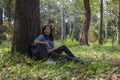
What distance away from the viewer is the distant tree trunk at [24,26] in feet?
26.9

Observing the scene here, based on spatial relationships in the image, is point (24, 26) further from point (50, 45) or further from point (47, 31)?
point (50, 45)

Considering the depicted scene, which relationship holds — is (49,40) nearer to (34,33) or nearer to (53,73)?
(34,33)

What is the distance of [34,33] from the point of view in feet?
27.5

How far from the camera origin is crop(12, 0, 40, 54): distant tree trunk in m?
8.20

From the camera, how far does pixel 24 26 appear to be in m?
8.23

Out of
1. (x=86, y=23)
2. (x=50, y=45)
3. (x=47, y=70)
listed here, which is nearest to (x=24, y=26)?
(x=50, y=45)

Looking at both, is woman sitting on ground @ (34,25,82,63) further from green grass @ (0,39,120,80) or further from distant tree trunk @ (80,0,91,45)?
distant tree trunk @ (80,0,91,45)

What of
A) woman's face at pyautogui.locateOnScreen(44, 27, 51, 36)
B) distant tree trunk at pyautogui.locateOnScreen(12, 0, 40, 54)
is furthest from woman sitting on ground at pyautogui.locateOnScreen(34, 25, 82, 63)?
distant tree trunk at pyautogui.locateOnScreen(12, 0, 40, 54)

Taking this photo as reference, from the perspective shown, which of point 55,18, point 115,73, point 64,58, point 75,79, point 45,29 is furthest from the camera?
point 55,18

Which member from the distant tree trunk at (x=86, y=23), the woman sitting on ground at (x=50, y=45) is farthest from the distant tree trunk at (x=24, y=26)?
the distant tree trunk at (x=86, y=23)

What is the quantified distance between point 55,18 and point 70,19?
3556mm

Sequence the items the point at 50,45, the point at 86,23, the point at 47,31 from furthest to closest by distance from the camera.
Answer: the point at 86,23 → the point at 50,45 → the point at 47,31

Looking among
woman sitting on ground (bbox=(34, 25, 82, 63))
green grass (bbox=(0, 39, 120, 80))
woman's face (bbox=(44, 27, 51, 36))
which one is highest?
woman's face (bbox=(44, 27, 51, 36))

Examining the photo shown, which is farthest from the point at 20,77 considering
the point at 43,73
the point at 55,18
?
the point at 55,18
